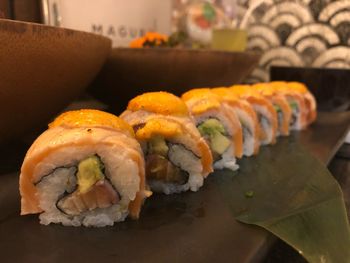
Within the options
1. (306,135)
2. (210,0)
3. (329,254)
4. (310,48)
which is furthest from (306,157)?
(210,0)

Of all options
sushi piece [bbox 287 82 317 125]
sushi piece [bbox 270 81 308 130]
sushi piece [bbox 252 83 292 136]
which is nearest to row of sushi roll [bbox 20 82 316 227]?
sushi piece [bbox 252 83 292 136]

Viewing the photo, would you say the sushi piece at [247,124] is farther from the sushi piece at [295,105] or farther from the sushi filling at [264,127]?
the sushi piece at [295,105]

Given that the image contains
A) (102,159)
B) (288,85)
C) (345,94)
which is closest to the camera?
(102,159)

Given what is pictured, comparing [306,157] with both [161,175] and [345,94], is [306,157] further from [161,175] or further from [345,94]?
[345,94]

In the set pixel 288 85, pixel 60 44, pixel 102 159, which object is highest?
pixel 60 44

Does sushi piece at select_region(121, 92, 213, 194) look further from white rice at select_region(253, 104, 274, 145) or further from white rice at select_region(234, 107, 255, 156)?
white rice at select_region(253, 104, 274, 145)

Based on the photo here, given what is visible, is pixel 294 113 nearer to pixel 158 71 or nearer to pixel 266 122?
pixel 266 122

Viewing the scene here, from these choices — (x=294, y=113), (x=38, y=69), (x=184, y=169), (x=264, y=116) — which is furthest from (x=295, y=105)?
(x=38, y=69)
